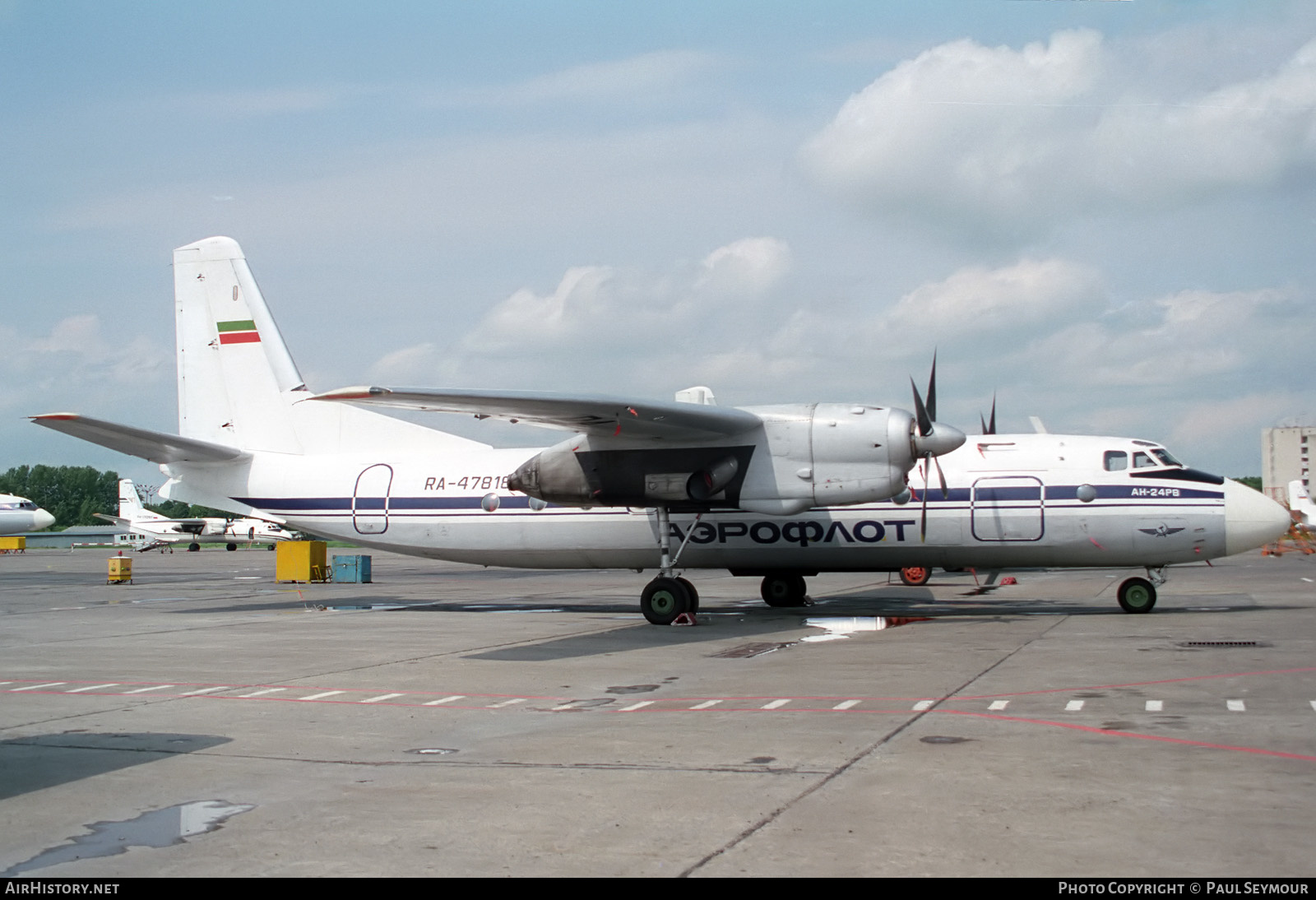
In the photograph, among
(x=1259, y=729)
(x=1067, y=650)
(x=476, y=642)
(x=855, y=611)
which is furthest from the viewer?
(x=855, y=611)

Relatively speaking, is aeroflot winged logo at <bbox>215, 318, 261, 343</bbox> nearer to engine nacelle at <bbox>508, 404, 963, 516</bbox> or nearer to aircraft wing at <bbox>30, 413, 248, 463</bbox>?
aircraft wing at <bbox>30, 413, 248, 463</bbox>

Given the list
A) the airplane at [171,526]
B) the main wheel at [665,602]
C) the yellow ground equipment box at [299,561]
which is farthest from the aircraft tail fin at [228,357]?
the airplane at [171,526]

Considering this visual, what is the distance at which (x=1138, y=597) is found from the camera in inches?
861

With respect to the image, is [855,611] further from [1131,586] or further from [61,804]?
[61,804]

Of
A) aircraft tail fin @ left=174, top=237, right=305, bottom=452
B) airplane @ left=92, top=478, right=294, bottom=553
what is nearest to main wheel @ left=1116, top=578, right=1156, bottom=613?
aircraft tail fin @ left=174, top=237, right=305, bottom=452

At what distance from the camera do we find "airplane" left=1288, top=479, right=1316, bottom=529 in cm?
6238

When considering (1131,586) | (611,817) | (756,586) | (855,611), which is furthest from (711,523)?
(611,817)

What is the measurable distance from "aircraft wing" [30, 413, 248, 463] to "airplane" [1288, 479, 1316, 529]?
54.5 metres

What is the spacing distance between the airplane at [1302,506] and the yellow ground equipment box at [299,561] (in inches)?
1927

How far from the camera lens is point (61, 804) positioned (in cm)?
779

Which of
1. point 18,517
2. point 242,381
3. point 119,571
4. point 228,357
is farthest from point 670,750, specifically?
point 18,517

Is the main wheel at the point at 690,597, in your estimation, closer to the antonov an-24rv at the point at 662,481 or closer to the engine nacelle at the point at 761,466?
the antonov an-24rv at the point at 662,481
